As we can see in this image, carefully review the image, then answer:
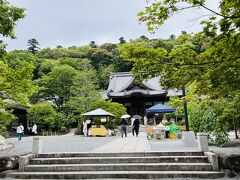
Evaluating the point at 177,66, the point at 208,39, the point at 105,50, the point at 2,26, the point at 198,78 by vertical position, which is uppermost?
the point at 105,50

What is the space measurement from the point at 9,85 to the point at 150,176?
514cm

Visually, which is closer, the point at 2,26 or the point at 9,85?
the point at 2,26

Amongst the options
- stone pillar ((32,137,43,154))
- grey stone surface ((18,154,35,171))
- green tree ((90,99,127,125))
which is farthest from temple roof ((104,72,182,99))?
grey stone surface ((18,154,35,171))

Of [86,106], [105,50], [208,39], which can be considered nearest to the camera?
[208,39]

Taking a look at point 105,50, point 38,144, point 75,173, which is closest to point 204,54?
point 75,173

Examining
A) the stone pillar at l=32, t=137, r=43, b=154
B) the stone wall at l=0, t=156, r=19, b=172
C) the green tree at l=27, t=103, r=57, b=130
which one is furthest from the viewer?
the green tree at l=27, t=103, r=57, b=130

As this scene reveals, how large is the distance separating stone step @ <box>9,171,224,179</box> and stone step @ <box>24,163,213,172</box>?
11.2 inches

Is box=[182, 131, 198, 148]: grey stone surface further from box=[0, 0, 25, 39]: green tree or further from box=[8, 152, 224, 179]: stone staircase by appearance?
box=[0, 0, 25, 39]: green tree

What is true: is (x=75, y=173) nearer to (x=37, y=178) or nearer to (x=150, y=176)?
(x=37, y=178)

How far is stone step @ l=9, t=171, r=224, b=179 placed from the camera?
6.39 m

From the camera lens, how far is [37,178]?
6914 millimetres

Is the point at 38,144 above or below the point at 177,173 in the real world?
A: above

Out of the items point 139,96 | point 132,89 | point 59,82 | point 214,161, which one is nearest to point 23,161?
point 214,161

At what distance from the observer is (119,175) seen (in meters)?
6.66
